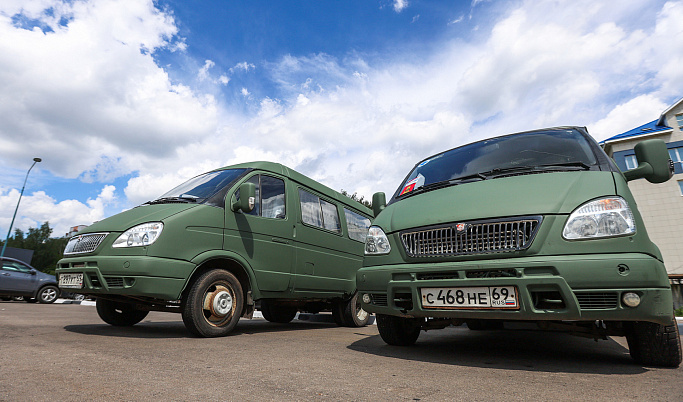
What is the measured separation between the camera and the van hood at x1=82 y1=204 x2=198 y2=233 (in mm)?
4207

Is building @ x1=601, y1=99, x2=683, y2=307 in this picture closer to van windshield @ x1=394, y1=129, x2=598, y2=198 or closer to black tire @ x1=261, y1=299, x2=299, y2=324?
black tire @ x1=261, y1=299, x2=299, y2=324

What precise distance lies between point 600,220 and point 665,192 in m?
31.3

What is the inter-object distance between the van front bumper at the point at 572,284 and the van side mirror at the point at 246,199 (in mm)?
2451

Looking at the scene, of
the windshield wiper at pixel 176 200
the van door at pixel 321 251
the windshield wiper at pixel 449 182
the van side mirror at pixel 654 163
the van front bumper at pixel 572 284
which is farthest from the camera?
the van door at pixel 321 251

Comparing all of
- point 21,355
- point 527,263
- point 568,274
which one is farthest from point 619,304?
point 21,355

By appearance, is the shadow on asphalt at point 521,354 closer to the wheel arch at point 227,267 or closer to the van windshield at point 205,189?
the wheel arch at point 227,267

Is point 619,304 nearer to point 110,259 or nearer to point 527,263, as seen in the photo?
point 527,263

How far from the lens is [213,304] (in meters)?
4.40

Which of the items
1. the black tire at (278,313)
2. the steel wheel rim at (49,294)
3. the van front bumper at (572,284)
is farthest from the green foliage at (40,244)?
the van front bumper at (572,284)

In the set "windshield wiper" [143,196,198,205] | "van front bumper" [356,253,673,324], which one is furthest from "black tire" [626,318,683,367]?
"windshield wiper" [143,196,198,205]

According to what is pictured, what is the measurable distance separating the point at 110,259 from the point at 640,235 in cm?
427

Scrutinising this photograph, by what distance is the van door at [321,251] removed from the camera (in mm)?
5773

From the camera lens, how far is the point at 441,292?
3025 millimetres

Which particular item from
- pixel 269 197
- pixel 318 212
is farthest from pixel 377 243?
pixel 318 212
